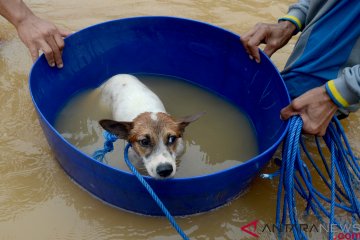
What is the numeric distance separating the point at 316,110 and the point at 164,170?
110cm

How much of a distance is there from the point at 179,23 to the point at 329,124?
1746 millimetres

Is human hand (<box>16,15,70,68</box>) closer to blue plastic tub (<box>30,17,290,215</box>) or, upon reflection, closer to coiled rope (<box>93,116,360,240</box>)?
blue plastic tub (<box>30,17,290,215</box>)

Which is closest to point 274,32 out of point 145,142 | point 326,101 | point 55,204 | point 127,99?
point 326,101

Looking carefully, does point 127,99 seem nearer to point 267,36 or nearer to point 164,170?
point 164,170

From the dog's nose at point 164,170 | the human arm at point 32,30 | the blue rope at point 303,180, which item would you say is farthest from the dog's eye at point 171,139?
the human arm at point 32,30

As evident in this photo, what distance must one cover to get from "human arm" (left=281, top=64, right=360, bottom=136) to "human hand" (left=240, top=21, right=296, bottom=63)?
890 millimetres

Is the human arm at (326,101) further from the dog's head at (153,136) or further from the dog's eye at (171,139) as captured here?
the dog's eye at (171,139)

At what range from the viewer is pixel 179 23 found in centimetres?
366

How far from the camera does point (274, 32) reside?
3.34 meters

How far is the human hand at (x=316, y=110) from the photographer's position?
247cm

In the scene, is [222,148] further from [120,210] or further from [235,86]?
[120,210]

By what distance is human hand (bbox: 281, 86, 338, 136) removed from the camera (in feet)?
8.12

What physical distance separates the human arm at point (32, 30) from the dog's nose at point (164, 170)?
1394mm

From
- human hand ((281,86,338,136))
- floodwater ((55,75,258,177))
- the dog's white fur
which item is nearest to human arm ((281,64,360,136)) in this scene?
human hand ((281,86,338,136))
